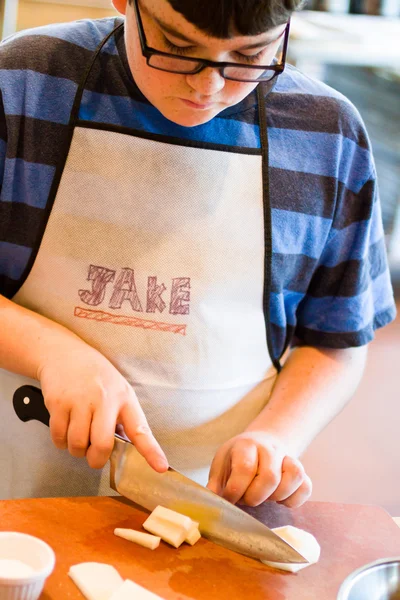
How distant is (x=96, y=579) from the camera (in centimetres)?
90

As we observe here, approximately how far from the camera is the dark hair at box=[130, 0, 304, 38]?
81 centimetres

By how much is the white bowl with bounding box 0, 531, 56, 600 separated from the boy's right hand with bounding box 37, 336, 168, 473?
0.51ft


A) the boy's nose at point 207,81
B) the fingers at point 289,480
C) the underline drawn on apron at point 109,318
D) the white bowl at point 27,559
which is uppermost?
the boy's nose at point 207,81

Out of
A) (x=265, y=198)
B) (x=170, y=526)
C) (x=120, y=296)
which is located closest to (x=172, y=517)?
(x=170, y=526)

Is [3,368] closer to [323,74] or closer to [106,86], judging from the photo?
[106,86]

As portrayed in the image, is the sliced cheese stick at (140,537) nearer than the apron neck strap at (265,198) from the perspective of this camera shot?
Yes

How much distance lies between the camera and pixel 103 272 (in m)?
1.16

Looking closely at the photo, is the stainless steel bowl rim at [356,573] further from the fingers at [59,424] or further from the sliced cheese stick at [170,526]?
the fingers at [59,424]

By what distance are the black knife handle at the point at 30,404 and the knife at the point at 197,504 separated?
0.12m

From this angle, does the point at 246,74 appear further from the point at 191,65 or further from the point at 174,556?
the point at 174,556

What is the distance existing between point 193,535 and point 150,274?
0.37 metres

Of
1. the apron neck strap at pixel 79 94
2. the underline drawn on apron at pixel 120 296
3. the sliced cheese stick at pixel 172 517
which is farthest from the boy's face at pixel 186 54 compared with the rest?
the sliced cheese stick at pixel 172 517

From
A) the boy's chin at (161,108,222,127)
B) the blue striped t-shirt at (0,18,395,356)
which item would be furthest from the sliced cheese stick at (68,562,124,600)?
the boy's chin at (161,108,222,127)

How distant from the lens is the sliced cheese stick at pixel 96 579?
2.89 ft
